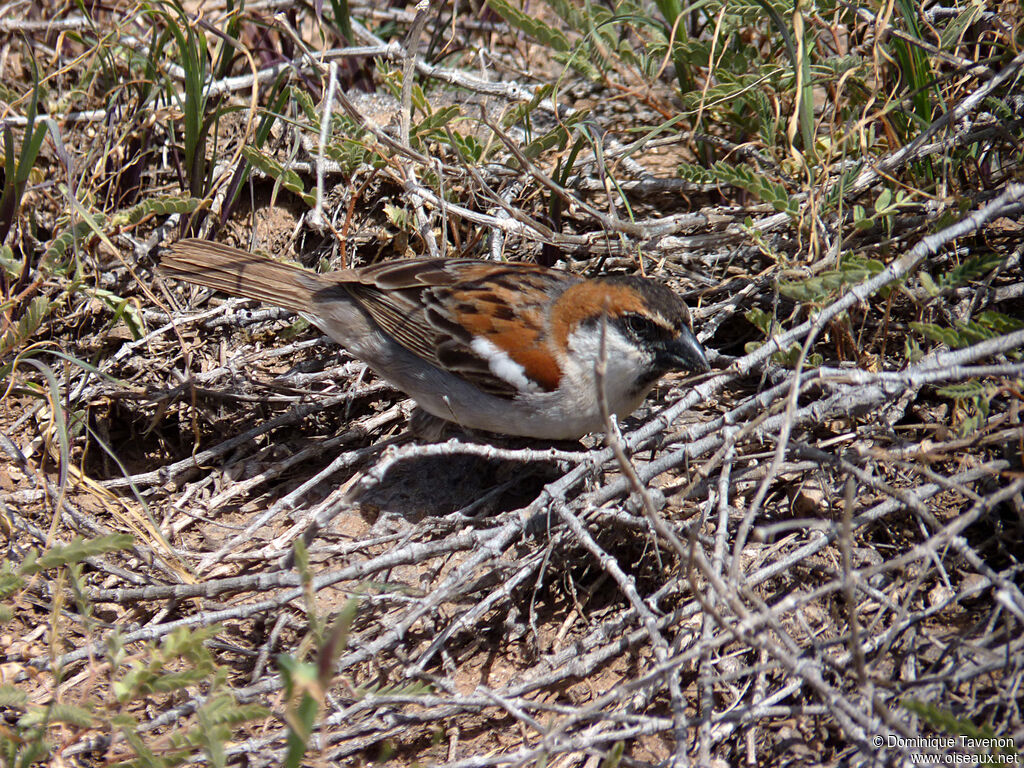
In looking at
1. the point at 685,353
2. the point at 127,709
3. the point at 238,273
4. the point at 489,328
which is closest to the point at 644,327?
the point at 685,353

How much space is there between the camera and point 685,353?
371 centimetres

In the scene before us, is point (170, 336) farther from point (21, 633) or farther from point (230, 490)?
point (21, 633)

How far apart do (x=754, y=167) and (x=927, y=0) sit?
3.88ft

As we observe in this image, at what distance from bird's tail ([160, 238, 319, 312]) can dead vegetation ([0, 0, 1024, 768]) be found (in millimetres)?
241

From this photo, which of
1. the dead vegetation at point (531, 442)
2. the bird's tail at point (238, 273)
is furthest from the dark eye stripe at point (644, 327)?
the bird's tail at point (238, 273)

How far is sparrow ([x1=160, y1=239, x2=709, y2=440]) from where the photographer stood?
3.84m

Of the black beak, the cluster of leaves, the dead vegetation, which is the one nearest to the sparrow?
the black beak

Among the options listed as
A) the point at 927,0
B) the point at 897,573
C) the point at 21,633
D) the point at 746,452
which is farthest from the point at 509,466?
the point at 927,0

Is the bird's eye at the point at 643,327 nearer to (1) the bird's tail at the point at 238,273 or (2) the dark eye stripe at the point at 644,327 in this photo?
(2) the dark eye stripe at the point at 644,327

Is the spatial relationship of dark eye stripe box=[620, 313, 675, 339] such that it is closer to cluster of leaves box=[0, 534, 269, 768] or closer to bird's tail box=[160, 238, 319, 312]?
bird's tail box=[160, 238, 319, 312]

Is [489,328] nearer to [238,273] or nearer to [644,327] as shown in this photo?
[644,327]

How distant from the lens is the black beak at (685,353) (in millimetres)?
3695

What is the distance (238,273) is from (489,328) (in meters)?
1.27

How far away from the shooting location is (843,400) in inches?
128
